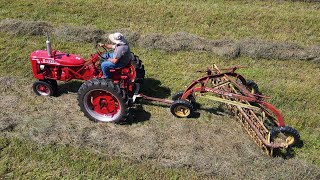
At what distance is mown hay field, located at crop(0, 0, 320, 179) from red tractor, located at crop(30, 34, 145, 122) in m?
0.28

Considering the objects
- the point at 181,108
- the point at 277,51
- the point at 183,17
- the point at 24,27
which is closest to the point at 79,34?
the point at 24,27

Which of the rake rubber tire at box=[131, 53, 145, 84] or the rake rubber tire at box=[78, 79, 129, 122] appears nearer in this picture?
the rake rubber tire at box=[78, 79, 129, 122]

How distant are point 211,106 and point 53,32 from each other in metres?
5.42

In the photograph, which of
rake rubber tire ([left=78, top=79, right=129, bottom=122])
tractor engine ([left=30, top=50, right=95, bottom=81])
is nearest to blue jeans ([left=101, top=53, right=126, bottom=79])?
rake rubber tire ([left=78, top=79, right=129, bottom=122])

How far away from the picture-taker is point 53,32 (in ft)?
35.0

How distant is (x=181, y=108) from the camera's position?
732 cm

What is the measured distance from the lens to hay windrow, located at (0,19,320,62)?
391 inches

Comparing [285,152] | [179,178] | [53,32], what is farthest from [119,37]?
[53,32]

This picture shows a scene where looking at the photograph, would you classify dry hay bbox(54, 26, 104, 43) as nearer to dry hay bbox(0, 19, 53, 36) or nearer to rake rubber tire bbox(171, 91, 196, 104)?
dry hay bbox(0, 19, 53, 36)

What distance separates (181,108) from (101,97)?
159 centimetres

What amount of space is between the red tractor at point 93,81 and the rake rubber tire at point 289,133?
2620 millimetres

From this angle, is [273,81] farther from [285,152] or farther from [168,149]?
[168,149]

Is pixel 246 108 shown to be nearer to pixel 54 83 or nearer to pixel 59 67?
pixel 59 67

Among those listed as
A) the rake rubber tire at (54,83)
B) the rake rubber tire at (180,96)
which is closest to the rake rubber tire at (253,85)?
the rake rubber tire at (180,96)
